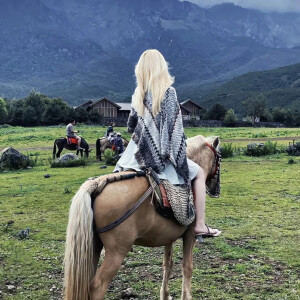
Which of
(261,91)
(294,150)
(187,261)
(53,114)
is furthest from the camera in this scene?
(261,91)

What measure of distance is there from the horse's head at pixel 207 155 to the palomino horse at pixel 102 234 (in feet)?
3.35

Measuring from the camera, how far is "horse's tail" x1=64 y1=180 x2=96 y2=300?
3465mm

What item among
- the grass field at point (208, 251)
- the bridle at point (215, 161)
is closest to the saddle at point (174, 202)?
the bridle at point (215, 161)

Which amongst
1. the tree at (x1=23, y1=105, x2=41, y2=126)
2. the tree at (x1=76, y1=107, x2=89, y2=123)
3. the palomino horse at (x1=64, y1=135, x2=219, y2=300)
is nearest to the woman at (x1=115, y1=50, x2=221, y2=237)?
the palomino horse at (x1=64, y1=135, x2=219, y2=300)

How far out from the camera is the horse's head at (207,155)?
15.6ft

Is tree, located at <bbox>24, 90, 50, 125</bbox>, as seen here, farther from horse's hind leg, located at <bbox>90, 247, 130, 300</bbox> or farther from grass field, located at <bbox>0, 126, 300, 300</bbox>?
horse's hind leg, located at <bbox>90, 247, 130, 300</bbox>

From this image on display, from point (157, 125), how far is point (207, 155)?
1081mm

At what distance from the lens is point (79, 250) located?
3480 millimetres

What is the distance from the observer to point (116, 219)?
3.61 m

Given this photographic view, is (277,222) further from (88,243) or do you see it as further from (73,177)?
(73,177)

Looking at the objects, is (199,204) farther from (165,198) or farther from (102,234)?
(102,234)

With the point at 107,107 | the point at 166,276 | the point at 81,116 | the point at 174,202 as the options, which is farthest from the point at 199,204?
the point at 107,107

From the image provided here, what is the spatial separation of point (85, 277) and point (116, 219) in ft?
1.80

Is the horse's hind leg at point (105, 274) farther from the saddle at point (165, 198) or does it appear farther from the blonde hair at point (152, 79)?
the blonde hair at point (152, 79)
